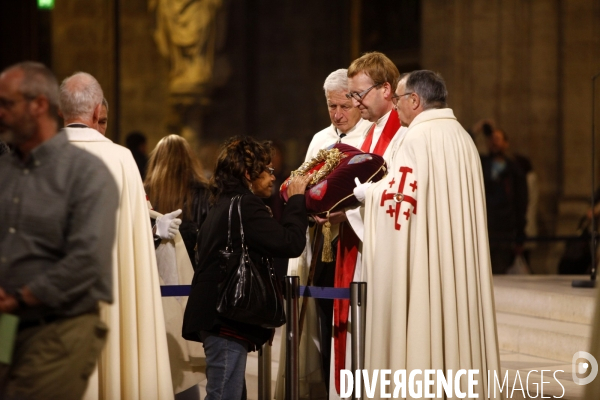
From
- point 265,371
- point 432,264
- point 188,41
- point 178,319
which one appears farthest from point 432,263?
point 188,41

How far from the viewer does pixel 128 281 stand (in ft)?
14.6

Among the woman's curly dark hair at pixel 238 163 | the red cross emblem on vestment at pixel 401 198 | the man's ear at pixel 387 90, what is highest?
the man's ear at pixel 387 90

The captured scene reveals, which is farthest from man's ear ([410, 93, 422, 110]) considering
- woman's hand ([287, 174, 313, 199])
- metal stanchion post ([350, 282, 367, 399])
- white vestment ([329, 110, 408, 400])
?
metal stanchion post ([350, 282, 367, 399])

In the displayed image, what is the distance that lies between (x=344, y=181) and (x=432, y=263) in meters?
0.66

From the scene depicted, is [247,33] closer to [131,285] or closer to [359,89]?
[359,89]

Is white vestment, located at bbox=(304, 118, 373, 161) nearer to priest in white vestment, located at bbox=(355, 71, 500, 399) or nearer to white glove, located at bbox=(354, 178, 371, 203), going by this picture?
white glove, located at bbox=(354, 178, 371, 203)

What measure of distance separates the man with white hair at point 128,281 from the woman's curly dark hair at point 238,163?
392 mm

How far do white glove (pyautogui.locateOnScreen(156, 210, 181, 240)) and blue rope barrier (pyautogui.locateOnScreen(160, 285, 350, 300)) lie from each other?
0.29 m

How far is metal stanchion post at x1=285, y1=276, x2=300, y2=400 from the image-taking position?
16.6 ft

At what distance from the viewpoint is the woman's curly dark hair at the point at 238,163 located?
4.65 metres

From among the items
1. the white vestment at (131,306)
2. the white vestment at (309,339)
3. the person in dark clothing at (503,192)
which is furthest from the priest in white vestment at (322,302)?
the person in dark clothing at (503,192)

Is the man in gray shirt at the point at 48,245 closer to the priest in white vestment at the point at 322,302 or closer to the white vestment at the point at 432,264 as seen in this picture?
the white vestment at the point at 432,264

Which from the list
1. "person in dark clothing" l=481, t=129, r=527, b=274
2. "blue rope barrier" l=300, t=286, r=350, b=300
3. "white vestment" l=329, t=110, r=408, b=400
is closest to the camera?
"blue rope barrier" l=300, t=286, r=350, b=300

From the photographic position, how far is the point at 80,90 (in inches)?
177
